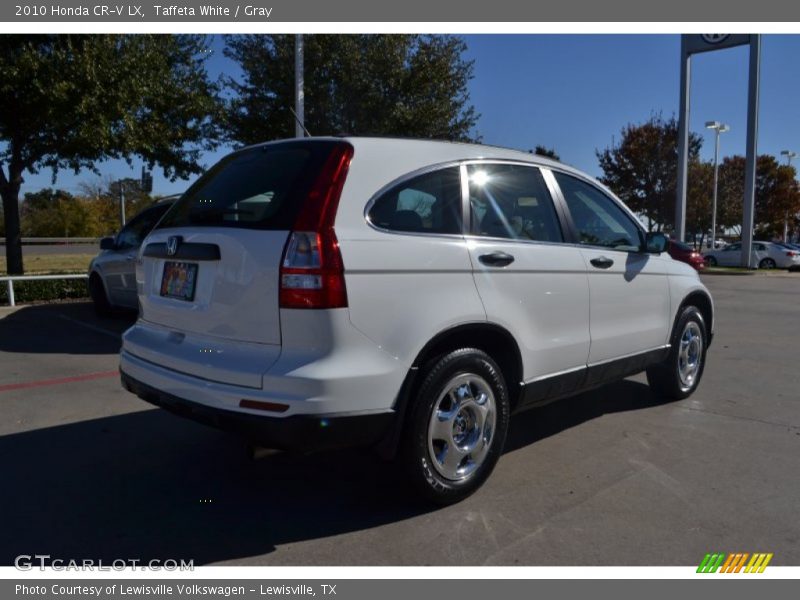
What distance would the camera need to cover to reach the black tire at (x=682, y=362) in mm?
5463

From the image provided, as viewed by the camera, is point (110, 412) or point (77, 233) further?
point (77, 233)

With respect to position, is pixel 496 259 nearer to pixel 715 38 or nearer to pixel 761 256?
pixel 715 38

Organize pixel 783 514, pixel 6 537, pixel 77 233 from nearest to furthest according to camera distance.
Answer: pixel 6 537, pixel 783 514, pixel 77 233

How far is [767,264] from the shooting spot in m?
31.8

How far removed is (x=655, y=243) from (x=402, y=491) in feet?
9.02

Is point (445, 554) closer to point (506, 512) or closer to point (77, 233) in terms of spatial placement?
point (506, 512)

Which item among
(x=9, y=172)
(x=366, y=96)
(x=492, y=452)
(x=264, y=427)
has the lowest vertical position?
(x=492, y=452)

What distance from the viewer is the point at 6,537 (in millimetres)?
3178

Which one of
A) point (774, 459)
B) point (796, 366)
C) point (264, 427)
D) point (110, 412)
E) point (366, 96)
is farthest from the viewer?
point (366, 96)

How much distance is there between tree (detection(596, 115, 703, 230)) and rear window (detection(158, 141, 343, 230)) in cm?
3726

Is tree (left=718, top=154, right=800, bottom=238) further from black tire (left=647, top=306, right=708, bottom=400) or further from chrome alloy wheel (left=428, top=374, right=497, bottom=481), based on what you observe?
chrome alloy wheel (left=428, top=374, right=497, bottom=481)

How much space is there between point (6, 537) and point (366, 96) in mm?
13668

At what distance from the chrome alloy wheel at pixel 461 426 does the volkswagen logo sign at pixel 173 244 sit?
157 centimetres

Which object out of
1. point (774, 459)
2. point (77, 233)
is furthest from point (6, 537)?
point (77, 233)
